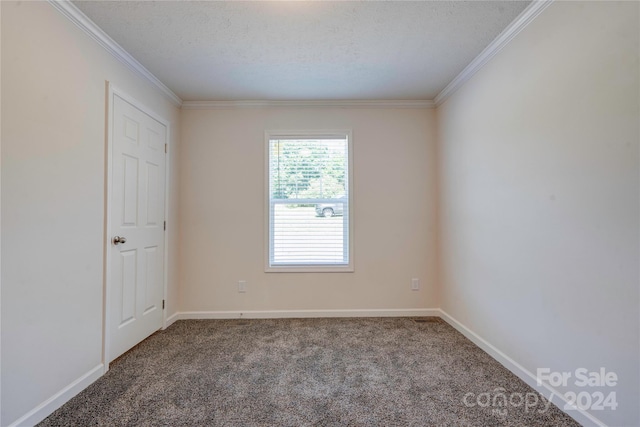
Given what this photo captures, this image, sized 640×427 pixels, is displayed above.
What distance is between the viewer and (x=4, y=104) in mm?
1449

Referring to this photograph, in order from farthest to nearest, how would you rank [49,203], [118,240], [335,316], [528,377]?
[335,316], [118,240], [528,377], [49,203]

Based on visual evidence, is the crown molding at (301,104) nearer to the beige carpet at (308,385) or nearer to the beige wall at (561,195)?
the beige wall at (561,195)

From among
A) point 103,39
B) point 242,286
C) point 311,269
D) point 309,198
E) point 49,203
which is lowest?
point 242,286

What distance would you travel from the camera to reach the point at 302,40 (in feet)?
7.07

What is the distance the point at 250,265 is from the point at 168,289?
875 mm

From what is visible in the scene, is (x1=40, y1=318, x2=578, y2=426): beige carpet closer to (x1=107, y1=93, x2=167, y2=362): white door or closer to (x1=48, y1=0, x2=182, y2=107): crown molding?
(x1=107, y1=93, x2=167, y2=362): white door

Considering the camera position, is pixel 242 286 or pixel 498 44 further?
pixel 242 286

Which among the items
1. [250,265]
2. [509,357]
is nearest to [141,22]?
[250,265]

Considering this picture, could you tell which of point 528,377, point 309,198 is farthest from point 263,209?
point 528,377

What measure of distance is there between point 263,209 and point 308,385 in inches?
74.8

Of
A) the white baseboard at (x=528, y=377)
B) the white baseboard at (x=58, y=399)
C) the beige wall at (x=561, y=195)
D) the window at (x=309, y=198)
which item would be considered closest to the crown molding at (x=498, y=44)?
the beige wall at (x=561, y=195)

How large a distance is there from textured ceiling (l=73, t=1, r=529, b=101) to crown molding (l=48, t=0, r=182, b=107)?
0.04m

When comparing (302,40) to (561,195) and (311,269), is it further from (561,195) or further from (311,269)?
(311,269)

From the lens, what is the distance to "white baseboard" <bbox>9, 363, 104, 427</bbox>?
1540 mm
